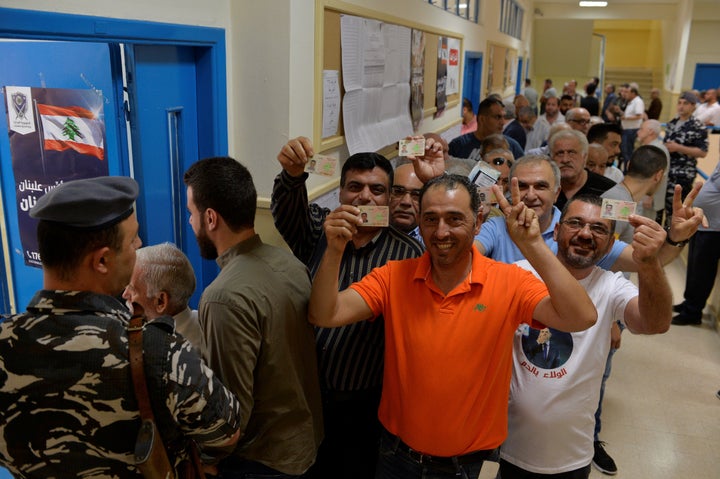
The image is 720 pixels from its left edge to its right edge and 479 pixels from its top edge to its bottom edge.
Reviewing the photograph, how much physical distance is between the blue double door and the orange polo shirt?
147 cm

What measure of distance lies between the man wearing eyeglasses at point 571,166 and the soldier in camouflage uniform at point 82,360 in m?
Result: 2.99

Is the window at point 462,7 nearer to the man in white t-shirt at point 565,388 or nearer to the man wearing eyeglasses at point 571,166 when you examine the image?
the man wearing eyeglasses at point 571,166

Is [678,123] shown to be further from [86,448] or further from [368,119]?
[86,448]

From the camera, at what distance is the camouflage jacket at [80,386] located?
1161 mm

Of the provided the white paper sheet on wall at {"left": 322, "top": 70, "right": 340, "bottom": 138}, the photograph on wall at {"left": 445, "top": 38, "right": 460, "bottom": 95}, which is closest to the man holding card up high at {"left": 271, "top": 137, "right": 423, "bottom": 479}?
the white paper sheet on wall at {"left": 322, "top": 70, "right": 340, "bottom": 138}

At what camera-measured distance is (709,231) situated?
16.0 feet

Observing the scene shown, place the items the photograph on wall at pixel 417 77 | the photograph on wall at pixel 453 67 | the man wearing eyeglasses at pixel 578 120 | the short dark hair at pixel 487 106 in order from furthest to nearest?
the photograph on wall at pixel 453 67 → the man wearing eyeglasses at pixel 578 120 → the photograph on wall at pixel 417 77 → the short dark hair at pixel 487 106

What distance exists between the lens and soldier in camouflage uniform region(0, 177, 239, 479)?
1163mm

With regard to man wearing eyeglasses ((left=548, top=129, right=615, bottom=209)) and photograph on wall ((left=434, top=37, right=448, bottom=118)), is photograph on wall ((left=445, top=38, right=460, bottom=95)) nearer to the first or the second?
photograph on wall ((left=434, top=37, right=448, bottom=118))

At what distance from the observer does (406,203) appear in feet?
8.53

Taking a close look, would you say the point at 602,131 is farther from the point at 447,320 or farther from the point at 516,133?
the point at 447,320

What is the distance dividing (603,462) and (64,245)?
10.2 ft

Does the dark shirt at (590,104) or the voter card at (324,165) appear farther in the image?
the dark shirt at (590,104)

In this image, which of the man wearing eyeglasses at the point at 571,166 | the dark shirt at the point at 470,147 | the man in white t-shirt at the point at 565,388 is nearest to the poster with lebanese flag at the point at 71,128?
the man in white t-shirt at the point at 565,388
